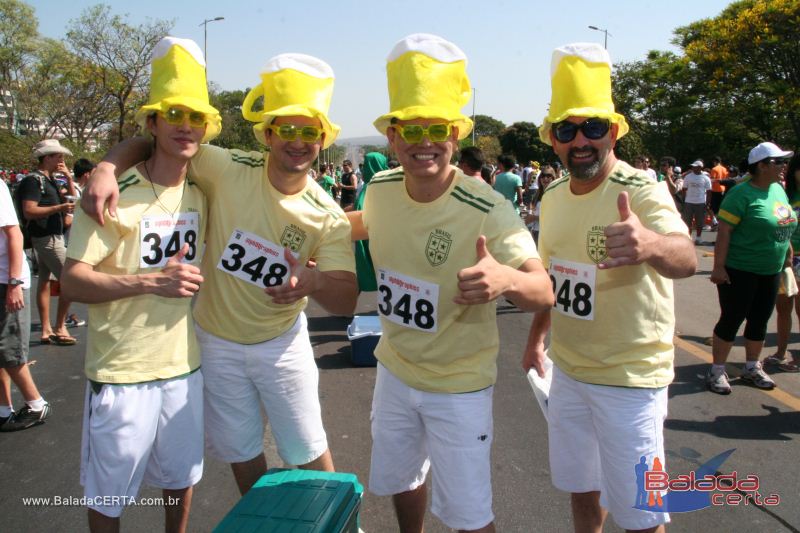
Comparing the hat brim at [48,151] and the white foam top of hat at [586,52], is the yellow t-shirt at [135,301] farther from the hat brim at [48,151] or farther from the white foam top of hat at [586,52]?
the hat brim at [48,151]

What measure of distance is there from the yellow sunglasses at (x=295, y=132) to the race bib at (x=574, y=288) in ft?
3.94

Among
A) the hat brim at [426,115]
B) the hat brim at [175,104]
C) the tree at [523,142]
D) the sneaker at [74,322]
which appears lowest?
the sneaker at [74,322]

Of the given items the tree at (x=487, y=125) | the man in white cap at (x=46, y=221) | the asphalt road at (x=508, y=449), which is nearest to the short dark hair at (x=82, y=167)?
the man in white cap at (x=46, y=221)

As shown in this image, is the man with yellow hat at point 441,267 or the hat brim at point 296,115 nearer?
the man with yellow hat at point 441,267

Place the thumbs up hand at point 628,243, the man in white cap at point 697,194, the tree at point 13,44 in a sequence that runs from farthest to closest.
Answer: the tree at point 13,44 < the man in white cap at point 697,194 < the thumbs up hand at point 628,243

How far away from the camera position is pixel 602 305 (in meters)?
2.31

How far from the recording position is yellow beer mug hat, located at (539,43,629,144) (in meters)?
2.36

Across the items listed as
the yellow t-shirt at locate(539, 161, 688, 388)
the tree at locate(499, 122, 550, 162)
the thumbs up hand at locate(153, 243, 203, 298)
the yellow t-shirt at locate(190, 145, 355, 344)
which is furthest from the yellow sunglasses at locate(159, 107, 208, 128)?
the tree at locate(499, 122, 550, 162)

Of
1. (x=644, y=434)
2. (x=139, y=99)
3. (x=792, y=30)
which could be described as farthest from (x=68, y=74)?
(x=644, y=434)

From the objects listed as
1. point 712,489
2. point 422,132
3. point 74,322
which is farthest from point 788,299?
point 74,322

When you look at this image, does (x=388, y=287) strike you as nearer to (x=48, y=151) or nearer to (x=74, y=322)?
(x=48, y=151)

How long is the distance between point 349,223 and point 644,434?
1548 mm

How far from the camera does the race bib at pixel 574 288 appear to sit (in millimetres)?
2324

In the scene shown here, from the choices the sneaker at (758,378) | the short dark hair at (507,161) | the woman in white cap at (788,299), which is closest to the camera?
the sneaker at (758,378)
